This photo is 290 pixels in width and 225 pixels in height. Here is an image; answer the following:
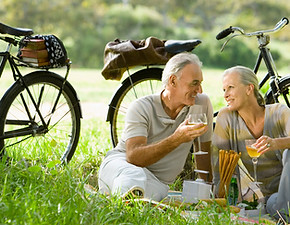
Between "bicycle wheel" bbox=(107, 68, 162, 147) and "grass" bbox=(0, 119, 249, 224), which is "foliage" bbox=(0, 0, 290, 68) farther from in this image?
"grass" bbox=(0, 119, 249, 224)

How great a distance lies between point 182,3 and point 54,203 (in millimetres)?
22883

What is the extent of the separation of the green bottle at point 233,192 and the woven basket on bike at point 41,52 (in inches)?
72.5

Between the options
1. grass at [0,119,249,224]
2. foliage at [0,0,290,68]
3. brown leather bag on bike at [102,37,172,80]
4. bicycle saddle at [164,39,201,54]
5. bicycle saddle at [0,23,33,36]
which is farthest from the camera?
foliage at [0,0,290,68]

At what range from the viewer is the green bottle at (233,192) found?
3875mm

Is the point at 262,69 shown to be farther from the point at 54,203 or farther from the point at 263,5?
the point at 54,203

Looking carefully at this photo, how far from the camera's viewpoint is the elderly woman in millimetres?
3891

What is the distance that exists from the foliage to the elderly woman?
17.0 m

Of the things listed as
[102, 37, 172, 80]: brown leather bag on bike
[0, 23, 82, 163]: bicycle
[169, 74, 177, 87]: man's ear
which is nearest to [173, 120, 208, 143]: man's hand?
[169, 74, 177, 87]: man's ear

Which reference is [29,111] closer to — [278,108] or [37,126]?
[37,126]

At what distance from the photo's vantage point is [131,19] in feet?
77.2

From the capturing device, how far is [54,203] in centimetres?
324

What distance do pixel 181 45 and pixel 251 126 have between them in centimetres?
100

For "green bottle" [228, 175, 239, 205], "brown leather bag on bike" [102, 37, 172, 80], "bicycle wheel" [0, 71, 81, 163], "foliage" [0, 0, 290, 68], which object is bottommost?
"green bottle" [228, 175, 239, 205]

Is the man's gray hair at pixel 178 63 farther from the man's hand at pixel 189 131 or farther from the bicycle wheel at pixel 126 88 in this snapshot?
the bicycle wheel at pixel 126 88
